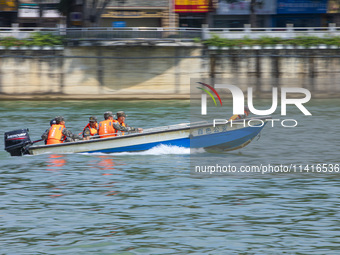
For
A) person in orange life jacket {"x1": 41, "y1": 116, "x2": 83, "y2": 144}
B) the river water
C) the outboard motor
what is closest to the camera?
the river water

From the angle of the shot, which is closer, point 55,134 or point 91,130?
point 55,134

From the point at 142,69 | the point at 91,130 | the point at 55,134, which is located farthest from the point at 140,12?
the point at 55,134

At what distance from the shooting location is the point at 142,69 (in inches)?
1639

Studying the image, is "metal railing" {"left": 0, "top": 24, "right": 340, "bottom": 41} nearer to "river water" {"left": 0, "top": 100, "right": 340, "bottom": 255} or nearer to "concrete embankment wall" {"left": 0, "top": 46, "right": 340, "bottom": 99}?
"concrete embankment wall" {"left": 0, "top": 46, "right": 340, "bottom": 99}

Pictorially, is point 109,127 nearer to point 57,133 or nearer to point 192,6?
point 57,133

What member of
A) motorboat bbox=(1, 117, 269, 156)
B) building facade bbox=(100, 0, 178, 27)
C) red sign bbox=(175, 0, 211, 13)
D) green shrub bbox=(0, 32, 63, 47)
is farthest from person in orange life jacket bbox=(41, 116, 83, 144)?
building facade bbox=(100, 0, 178, 27)

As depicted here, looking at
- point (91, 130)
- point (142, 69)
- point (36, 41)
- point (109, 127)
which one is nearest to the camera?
point (109, 127)

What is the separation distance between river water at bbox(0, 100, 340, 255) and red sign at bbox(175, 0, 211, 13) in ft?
91.8

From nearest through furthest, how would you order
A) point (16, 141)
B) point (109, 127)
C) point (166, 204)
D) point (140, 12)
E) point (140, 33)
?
point (166, 204)
point (16, 141)
point (109, 127)
point (140, 33)
point (140, 12)

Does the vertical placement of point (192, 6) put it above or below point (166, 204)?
above

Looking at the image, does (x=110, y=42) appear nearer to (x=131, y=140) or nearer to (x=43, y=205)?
(x=131, y=140)

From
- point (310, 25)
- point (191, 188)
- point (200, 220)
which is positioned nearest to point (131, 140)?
point (191, 188)

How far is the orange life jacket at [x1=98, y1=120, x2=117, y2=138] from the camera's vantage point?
20594 millimetres

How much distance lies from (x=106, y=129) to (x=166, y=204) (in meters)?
6.53
